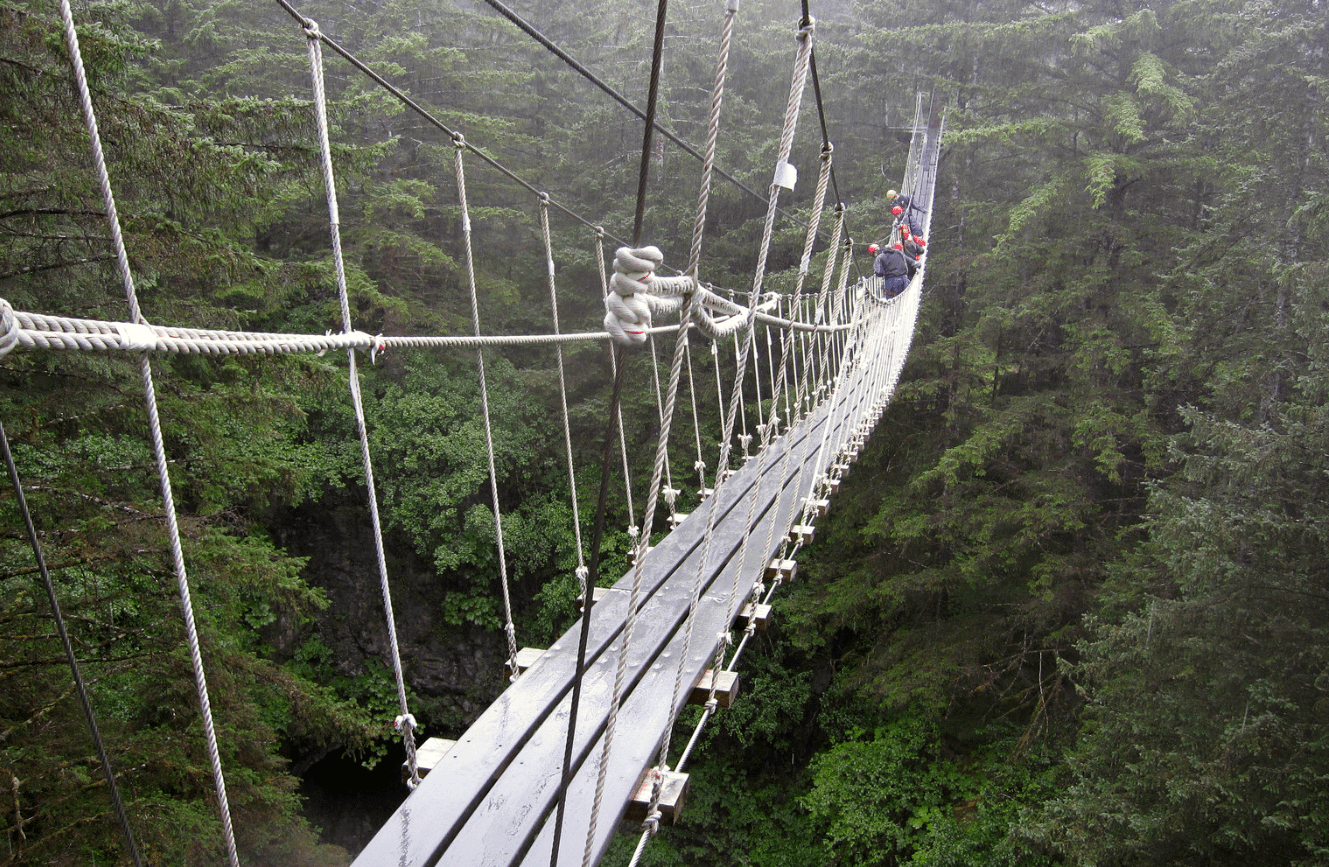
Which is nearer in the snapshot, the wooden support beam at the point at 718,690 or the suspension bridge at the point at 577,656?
the suspension bridge at the point at 577,656

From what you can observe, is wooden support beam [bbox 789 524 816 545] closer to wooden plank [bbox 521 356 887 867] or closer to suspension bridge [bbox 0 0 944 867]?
suspension bridge [bbox 0 0 944 867]

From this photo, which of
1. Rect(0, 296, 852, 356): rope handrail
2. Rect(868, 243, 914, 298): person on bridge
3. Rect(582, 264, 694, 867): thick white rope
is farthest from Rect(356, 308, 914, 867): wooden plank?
Rect(868, 243, 914, 298): person on bridge

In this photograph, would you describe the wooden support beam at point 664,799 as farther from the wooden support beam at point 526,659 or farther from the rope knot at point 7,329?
the rope knot at point 7,329

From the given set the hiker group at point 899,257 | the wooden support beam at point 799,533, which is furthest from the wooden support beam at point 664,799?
the hiker group at point 899,257

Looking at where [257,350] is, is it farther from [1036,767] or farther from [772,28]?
[772,28]

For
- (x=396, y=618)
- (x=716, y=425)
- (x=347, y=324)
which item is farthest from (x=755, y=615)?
(x=396, y=618)

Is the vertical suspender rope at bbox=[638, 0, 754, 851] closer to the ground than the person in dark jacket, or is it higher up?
closer to the ground
